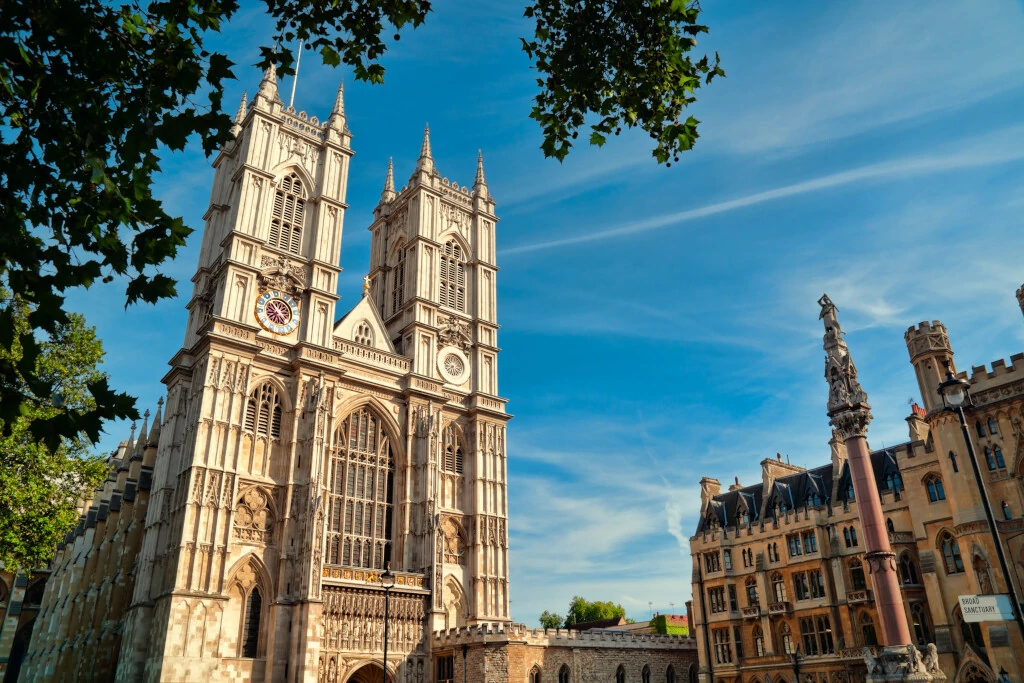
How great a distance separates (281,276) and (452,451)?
1360 cm

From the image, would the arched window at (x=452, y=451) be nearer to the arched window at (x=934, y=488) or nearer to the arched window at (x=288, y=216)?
the arched window at (x=288, y=216)

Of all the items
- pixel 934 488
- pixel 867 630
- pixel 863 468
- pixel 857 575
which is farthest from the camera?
pixel 857 575

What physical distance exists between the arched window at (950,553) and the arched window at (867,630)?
17.5 ft

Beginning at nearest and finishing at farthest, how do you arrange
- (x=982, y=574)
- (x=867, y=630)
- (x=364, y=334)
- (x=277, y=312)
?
(x=982, y=574) < (x=867, y=630) < (x=277, y=312) < (x=364, y=334)

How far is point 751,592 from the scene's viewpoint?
44.4 m

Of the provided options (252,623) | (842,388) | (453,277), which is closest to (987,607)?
(842,388)

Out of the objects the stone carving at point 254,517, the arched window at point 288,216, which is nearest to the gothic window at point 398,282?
the arched window at point 288,216

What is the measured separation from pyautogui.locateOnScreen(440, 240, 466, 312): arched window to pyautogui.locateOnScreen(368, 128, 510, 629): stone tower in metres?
0.07

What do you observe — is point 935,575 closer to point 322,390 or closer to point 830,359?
point 830,359

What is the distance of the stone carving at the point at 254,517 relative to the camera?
33.7 m

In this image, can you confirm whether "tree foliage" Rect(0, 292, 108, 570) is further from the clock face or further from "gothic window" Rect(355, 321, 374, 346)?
"gothic window" Rect(355, 321, 374, 346)

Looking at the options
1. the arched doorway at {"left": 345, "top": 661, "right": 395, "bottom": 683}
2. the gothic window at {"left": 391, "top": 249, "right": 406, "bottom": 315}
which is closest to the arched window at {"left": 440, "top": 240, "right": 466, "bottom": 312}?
the gothic window at {"left": 391, "top": 249, "right": 406, "bottom": 315}

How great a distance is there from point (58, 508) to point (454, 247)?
2893cm

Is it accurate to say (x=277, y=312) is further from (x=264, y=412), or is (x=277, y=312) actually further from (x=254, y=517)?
(x=254, y=517)
